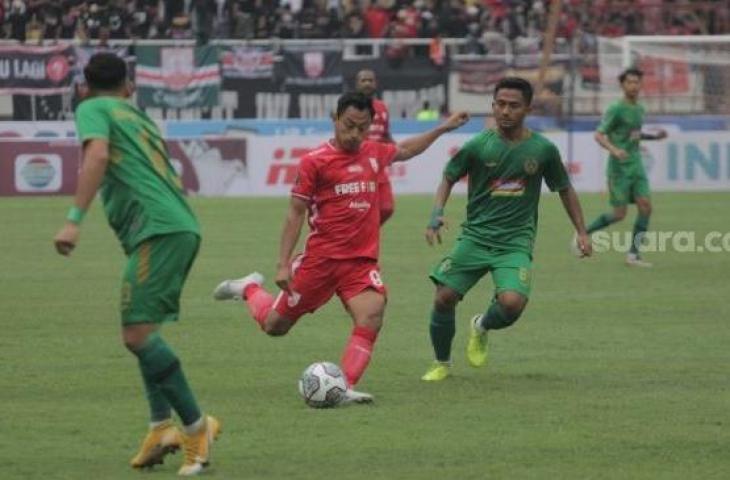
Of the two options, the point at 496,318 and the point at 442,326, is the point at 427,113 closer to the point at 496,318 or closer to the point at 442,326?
the point at 496,318

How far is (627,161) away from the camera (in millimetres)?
20828

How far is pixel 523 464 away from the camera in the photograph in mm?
8844

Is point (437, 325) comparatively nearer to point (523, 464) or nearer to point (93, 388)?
point (93, 388)

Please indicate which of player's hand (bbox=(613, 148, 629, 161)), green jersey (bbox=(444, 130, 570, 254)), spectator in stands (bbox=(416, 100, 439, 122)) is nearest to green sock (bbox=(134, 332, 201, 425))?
green jersey (bbox=(444, 130, 570, 254))

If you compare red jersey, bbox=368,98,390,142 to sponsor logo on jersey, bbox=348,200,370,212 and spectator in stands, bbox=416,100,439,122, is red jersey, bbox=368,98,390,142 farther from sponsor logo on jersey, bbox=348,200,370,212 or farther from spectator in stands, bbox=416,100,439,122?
spectator in stands, bbox=416,100,439,122

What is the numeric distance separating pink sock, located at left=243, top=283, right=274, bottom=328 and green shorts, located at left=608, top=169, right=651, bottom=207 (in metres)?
9.85

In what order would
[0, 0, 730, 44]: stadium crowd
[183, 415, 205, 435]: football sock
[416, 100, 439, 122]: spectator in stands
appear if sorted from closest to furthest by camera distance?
1. [183, 415, 205, 435]: football sock
2. [416, 100, 439, 122]: spectator in stands
3. [0, 0, 730, 44]: stadium crowd

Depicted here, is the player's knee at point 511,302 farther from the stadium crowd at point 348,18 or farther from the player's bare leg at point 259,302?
the stadium crowd at point 348,18

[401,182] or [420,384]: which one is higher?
[420,384]

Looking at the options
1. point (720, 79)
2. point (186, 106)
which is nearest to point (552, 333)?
point (720, 79)

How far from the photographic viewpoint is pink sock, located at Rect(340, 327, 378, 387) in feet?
35.6

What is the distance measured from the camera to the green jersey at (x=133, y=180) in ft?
27.5

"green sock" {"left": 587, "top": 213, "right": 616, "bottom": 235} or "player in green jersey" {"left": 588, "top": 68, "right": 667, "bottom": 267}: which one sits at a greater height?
"player in green jersey" {"left": 588, "top": 68, "right": 667, "bottom": 267}

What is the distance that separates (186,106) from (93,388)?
2458 cm
